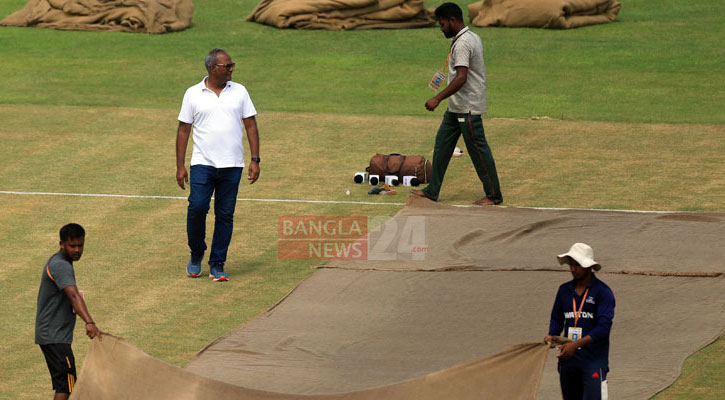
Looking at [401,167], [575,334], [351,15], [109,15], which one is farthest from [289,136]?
[575,334]

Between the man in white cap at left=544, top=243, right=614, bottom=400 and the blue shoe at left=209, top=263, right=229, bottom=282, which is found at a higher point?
the man in white cap at left=544, top=243, right=614, bottom=400

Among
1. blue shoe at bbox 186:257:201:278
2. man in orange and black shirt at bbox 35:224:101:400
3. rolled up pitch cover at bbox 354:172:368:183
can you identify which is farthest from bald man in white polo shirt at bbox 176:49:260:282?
rolled up pitch cover at bbox 354:172:368:183

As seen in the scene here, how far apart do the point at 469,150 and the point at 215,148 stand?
4.15 m

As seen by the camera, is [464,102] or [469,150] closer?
[464,102]

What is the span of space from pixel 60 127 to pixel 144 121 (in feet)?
4.80

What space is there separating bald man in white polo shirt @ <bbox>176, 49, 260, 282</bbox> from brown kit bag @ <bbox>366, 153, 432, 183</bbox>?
4.38 meters

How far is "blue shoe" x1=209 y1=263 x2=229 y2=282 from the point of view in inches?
530

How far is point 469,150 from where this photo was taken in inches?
637

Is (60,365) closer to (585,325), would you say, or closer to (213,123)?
(585,325)

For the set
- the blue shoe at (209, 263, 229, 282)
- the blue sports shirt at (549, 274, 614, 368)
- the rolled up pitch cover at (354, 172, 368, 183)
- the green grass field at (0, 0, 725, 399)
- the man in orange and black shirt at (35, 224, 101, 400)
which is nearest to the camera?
the blue sports shirt at (549, 274, 614, 368)

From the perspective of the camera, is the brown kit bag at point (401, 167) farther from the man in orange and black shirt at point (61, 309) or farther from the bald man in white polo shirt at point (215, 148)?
the man in orange and black shirt at point (61, 309)

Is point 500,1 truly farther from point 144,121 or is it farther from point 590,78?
point 144,121

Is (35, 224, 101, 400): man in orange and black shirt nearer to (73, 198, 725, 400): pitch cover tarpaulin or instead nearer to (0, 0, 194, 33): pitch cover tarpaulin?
(73, 198, 725, 400): pitch cover tarpaulin

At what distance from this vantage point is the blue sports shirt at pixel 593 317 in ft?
27.7
